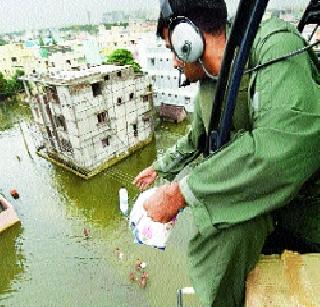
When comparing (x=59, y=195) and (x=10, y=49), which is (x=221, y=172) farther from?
(x=10, y=49)

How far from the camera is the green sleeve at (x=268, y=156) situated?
1139 mm

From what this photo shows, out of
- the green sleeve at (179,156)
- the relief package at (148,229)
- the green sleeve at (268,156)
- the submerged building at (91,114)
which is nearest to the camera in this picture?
the green sleeve at (268,156)

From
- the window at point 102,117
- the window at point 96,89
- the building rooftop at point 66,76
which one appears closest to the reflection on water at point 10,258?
the window at point 102,117

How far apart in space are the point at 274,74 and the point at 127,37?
39475 mm

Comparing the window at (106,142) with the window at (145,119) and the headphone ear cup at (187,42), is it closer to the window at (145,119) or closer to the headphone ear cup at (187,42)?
the window at (145,119)

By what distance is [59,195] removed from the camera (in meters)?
→ 14.8

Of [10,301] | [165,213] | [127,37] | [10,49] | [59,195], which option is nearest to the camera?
[165,213]

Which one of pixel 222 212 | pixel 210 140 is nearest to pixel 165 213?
pixel 222 212

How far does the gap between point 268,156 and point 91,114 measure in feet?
48.7

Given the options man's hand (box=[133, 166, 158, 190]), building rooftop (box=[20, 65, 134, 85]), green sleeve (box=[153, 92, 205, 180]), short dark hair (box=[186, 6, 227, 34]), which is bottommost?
building rooftop (box=[20, 65, 134, 85])

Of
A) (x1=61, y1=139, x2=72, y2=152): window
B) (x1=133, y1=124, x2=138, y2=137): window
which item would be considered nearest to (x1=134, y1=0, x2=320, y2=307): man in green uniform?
(x1=61, y1=139, x2=72, y2=152): window

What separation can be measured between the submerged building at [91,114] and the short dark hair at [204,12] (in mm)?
13411

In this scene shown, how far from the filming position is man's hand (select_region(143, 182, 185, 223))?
1366 millimetres

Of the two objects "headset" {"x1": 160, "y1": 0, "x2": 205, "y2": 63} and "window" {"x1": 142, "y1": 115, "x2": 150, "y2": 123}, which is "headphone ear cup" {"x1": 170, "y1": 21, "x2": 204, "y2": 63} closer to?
"headset" {"x1": 160, "y1": 0, "x2": 205, "y2": 63}
